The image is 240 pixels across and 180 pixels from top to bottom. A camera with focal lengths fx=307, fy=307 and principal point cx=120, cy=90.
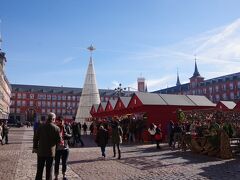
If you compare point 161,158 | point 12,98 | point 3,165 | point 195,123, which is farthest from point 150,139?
point 12,98

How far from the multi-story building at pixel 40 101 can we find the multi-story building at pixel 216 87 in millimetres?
42905

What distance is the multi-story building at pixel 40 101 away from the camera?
115m

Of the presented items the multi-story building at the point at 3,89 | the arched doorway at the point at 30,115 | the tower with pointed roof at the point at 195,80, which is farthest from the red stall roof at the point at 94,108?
the arched doorway at the point at 30,115

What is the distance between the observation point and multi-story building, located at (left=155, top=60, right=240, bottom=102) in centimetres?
8746

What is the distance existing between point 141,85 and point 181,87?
73.2 metres

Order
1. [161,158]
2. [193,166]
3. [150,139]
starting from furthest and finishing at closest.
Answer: [150,139] < [161,158] < [193,166]

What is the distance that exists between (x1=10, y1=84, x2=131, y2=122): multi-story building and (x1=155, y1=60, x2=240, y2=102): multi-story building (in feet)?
141

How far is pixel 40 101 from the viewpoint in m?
119

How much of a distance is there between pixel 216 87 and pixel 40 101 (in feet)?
215

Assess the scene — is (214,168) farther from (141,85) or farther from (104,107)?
(141,85)

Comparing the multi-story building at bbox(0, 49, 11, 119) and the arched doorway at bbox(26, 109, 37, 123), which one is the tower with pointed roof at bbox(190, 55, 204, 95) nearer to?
the arched doorway at bbox(26, 109, 37, 123)

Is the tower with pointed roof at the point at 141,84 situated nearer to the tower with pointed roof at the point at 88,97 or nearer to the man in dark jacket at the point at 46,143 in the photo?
the tower with pointed roof at the point at 88,97

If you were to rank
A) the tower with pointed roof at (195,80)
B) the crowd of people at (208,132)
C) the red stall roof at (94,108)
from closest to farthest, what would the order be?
the crowd of people at (208,132)
the red stall roof at (94,108)
the tower with pointed roof at (195,80)

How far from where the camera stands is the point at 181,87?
11488cm
